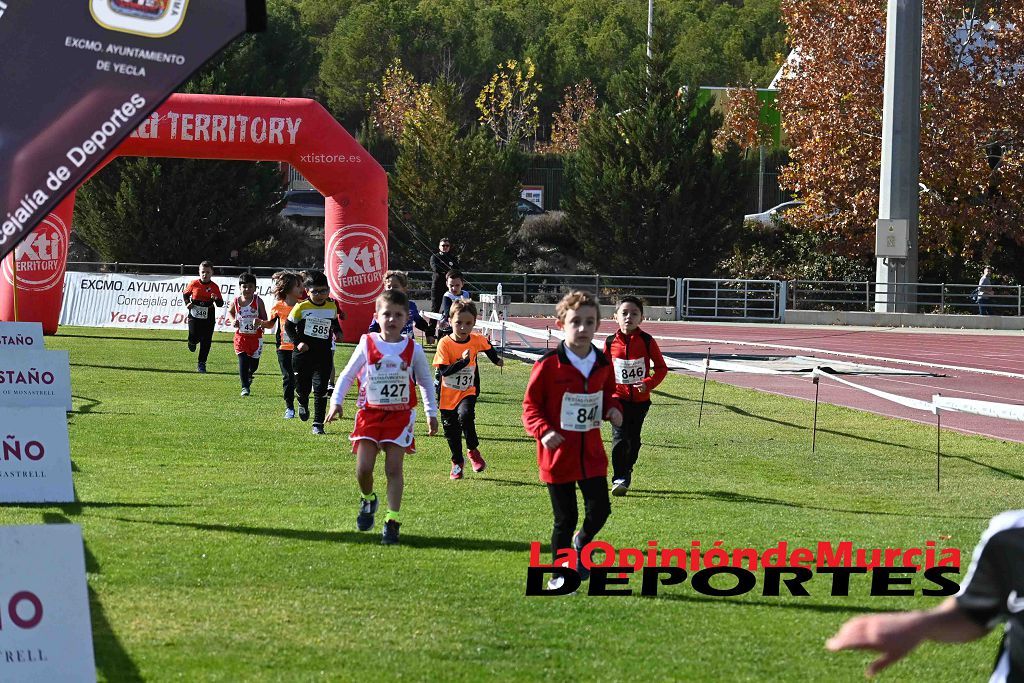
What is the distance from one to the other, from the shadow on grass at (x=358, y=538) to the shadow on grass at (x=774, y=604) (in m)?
1.44

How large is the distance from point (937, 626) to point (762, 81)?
94169 mm

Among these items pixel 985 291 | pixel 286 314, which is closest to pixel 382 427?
pixel 286 314

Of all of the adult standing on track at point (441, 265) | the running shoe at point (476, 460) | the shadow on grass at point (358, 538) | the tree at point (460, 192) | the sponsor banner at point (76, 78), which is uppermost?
the tree at point (460, 192)

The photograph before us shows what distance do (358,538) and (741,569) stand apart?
8.42 ft

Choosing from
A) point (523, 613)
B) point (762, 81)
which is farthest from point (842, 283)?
point (762, 81)

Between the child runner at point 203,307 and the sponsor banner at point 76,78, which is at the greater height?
the sponsor banner at point 76,78

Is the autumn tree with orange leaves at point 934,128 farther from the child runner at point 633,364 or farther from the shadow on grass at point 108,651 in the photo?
the shadow on grass at point 108,651

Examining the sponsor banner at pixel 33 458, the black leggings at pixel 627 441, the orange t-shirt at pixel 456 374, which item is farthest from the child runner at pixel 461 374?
the sponsor banner at pixel 33 458

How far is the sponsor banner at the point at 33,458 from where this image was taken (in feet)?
34.2

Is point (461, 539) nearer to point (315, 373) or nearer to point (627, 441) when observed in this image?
point (627, 441)

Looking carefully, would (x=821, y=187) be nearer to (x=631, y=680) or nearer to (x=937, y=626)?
(x=631, y=680)

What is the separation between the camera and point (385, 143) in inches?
2414

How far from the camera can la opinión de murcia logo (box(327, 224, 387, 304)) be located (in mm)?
28719

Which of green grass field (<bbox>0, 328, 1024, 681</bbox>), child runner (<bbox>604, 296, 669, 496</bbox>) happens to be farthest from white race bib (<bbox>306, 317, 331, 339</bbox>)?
child runner (<bbox>604, 296, 669, 496</bbox>)
